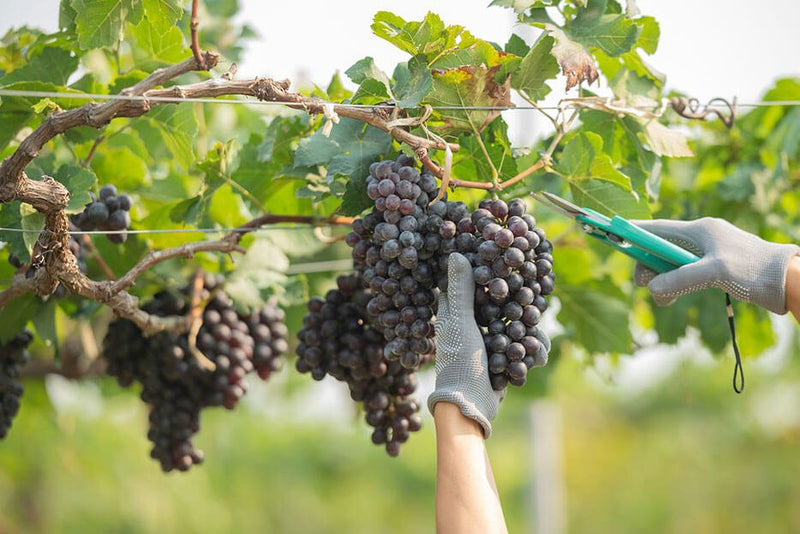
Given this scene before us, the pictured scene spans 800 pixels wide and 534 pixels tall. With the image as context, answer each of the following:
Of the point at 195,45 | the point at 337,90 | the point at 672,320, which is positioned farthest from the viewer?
the point at 672,320

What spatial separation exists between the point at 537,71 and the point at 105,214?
2.87 ft

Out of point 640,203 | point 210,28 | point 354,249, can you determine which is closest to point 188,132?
point 354,249

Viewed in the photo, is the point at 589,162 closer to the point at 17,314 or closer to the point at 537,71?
the point at 537,71

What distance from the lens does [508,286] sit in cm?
134

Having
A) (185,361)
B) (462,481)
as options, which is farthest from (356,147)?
(185,361)

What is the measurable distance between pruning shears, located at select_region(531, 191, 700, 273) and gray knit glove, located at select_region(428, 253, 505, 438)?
248mm

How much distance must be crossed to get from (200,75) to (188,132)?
405 mm

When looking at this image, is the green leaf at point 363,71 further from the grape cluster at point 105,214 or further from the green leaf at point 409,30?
the grape cluster at point 105,214

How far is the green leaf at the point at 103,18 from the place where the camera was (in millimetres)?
1485

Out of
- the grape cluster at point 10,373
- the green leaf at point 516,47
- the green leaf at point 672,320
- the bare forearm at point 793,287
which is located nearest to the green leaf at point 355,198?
the green leaf at point 516,47

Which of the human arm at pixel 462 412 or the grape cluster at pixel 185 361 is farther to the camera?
the grape cluster at pixel 185 361

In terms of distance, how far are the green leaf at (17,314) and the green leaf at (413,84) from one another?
37.3 inches

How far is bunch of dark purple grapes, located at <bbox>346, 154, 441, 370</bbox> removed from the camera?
53.9 inches

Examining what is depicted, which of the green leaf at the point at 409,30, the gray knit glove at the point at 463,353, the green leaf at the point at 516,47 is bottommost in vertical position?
the gray knit glove at the point at 463,353
